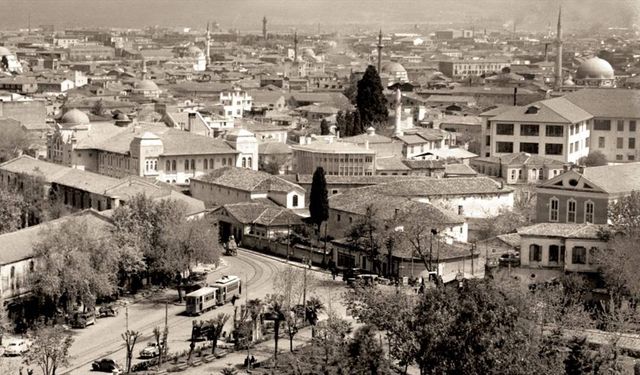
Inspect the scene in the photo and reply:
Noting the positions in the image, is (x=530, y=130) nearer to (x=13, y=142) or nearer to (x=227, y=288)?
(x=13, y=142)

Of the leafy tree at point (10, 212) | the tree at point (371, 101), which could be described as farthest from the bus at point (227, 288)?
the tree at point (371, 101)

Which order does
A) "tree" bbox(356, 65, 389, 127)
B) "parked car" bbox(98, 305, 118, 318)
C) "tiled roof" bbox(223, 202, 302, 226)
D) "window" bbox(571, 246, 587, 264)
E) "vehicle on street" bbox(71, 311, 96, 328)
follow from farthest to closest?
"tree" bbox(356, 65, 389, 127)
"tiled roof" bbox(223, 202, 302, 226)
"window" bbox(571, 246, 587, 264)
"parked car" bbox(98, 305, 118, 318)
"vehicle on street" bbox(71, 311, 96, 328)

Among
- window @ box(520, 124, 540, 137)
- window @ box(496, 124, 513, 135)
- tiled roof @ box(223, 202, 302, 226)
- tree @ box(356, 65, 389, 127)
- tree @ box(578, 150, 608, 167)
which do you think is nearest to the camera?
tiled roof @ box(223, 202, 302, 226)

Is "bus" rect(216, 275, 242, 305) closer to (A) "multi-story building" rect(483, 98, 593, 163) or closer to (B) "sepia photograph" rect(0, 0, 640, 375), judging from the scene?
(B) "sepia photograph" rect(0, 0, 640, 375)

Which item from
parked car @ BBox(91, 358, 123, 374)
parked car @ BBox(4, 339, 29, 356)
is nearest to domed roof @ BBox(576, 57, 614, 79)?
parked car @ BBox(4, 339, 29, 356)

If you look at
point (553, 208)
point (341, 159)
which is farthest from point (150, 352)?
point (341, 159)

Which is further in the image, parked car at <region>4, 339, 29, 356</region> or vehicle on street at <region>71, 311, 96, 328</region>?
vehicle on street at <region>71, 311, 96, 328</region>
